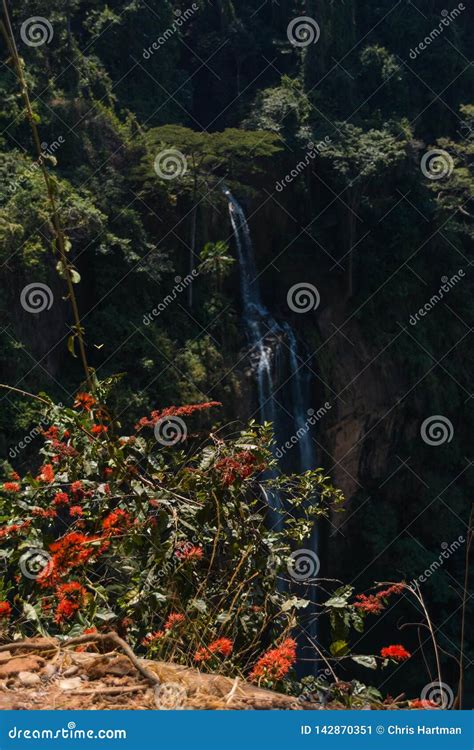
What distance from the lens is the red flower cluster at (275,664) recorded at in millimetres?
3443

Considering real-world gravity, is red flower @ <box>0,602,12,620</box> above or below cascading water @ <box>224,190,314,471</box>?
below

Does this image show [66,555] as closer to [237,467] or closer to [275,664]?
[237,467]

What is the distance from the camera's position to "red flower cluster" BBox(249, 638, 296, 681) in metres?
3.44

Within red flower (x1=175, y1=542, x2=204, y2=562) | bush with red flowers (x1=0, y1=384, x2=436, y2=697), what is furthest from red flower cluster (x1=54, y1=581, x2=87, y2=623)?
red flower (x1=175, y1=542, x2=204, y2=562)

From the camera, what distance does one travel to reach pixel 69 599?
3738 millimetres

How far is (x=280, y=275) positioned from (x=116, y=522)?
635 inches

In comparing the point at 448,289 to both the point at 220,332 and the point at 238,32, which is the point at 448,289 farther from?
the point at 238,32

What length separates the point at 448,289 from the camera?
2131 cm

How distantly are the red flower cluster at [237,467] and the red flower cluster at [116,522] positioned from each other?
0.45 metres

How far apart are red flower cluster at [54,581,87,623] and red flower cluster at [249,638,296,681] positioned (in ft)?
2.44

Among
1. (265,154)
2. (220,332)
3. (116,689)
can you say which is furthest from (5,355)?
(116,689)

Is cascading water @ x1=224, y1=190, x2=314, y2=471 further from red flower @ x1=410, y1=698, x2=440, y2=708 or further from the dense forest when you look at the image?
red flower @ x1=410, y1=698, x2=440, y2=708

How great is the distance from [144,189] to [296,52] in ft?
32.9

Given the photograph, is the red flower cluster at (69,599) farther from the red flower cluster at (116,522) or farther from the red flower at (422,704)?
the red flower at (422,704)
